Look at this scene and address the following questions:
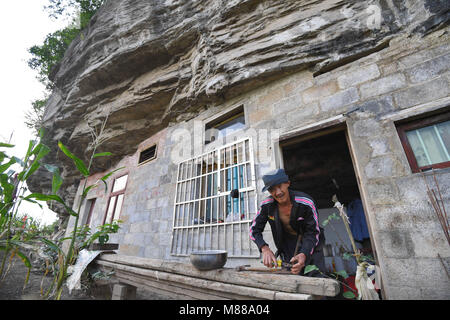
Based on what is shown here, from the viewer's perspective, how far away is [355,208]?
481 centimetres

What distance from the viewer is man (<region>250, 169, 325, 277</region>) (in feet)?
6.43

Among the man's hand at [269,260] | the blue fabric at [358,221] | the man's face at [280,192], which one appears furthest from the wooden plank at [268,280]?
the blue fabric at [358,221]

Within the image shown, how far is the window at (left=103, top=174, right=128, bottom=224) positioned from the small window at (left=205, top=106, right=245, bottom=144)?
374 cm

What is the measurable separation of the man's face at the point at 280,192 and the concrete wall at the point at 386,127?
83cm

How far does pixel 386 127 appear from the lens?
2.32 metres

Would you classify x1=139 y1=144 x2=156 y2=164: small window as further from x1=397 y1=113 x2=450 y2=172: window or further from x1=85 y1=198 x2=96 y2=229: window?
x1=397 y1=113 x2=450 y2=172: window

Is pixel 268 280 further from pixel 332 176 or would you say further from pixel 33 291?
pixel 332 176

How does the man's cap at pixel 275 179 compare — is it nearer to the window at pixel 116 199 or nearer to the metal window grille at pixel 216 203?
the metal window grille at pixel 216 203

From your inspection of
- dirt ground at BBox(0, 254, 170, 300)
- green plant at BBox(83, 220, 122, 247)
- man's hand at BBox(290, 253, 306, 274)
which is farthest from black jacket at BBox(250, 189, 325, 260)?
green plant at BBox(83, 220, 122, 247)

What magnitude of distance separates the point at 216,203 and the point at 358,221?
11.3 ft

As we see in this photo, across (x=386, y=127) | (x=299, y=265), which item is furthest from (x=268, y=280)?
(x=386, y=127)

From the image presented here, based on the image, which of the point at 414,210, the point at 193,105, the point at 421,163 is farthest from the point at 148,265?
the point at 193,105

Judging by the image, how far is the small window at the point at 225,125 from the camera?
408 centimetres

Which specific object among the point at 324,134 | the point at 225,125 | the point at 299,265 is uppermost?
the point at 225,125
